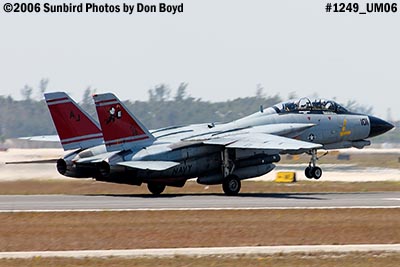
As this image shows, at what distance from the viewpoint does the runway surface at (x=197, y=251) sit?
759 inches

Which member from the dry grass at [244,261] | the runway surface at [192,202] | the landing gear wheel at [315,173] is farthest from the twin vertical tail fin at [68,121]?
the dry grass at [244,261]

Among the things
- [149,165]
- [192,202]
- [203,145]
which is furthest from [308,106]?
[192,202]

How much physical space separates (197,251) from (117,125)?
14593 mm

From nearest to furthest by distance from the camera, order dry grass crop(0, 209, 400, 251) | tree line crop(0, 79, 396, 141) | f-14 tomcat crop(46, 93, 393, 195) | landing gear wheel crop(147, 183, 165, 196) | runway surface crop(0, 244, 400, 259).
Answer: runway surface crop(0, 244, 400, 259), dry grass crop(0, 209, 400, 251), f-14 tomcat crop(46, 93, 393, 195), landing gear wheel crop(147, 183, 165, 196), tree line crop(0, 79, 396, 141)

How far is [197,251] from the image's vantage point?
65.1 ft

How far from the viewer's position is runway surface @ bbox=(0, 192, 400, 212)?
96.5 feet

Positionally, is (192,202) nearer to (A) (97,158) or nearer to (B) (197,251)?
(A) (97,158)

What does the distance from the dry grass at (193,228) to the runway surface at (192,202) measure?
6.20ft

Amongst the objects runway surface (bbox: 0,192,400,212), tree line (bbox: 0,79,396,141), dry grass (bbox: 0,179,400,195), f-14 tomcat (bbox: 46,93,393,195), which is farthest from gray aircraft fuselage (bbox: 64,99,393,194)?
tree line (bbox: 0,79,396,141)

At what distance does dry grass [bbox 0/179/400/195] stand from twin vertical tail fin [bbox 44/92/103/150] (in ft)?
11.0

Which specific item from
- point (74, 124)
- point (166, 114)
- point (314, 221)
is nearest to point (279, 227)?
point (314, 221)

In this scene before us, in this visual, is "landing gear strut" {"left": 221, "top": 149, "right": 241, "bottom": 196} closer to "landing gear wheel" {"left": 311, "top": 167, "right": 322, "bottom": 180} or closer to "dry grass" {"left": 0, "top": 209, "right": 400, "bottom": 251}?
"landing gear wheel" {"left": 311, "top": 167, "right": 322, "bottom": 180}

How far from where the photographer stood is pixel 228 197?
34219 millimetres

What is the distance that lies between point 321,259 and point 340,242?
287cm
